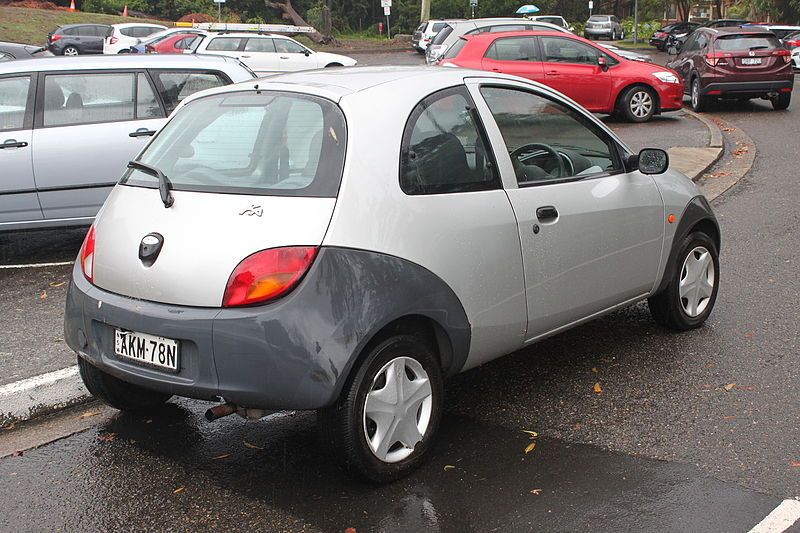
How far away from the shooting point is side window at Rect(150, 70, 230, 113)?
8.26 meters

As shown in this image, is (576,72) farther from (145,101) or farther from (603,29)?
(603,29)

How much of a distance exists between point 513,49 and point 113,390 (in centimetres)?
1344

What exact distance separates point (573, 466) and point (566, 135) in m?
1.90

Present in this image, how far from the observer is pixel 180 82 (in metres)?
8.39

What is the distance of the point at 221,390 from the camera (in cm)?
357

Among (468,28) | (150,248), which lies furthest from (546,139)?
(468,28)

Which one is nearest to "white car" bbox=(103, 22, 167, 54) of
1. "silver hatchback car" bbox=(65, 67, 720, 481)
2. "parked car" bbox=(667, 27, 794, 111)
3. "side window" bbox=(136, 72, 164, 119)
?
"parked car" bbox=(667, 27, 794, 111)

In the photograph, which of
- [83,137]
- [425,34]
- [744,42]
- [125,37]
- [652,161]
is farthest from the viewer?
[425,34]

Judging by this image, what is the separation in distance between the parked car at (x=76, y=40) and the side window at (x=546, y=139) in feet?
122

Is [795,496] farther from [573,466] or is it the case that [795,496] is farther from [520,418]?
[520,418]

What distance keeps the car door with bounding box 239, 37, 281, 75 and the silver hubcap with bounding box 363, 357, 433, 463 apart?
25645mm

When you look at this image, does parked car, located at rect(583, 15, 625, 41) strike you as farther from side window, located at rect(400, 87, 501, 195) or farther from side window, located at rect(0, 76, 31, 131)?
side window, located at rect(400, 87, 501, 195)

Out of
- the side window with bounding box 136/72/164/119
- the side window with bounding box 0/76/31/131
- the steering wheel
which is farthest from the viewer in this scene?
the side window with bounding box 136/72/164/119

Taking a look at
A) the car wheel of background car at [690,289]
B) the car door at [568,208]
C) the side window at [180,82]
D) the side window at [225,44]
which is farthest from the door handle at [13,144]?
the side window at [225,44]
